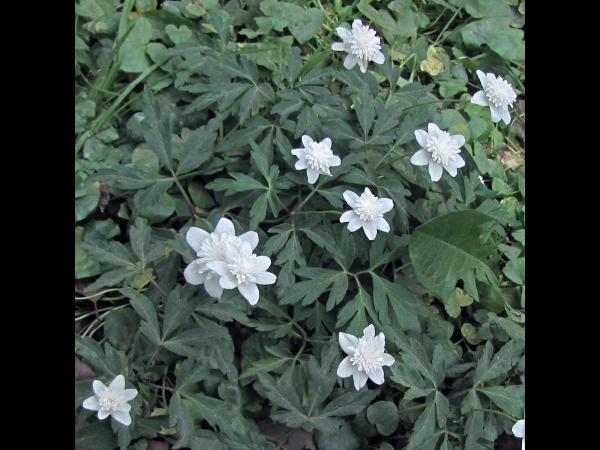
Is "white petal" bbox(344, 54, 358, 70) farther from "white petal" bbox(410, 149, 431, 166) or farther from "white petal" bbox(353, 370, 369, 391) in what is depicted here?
"white petal" bbox(353, 370, 369, 391)

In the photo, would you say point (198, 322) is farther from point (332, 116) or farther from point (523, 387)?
point (523, 387)

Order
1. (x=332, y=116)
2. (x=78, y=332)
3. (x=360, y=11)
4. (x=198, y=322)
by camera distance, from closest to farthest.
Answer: (x=198, y=322)
(x=78, y=332)
(x=332, y=116)
(x=360, y=11)

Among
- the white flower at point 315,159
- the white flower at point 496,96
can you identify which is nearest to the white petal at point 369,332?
the white flower at point 315,159

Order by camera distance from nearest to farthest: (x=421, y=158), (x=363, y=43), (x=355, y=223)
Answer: (x=355, y=223), (x=421, y=158), (x=363, y=43)

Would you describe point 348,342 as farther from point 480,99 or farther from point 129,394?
point 480,99

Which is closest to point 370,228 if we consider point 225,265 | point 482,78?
point 225,265

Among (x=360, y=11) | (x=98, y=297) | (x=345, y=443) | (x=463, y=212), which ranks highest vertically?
(x=360, y=11)

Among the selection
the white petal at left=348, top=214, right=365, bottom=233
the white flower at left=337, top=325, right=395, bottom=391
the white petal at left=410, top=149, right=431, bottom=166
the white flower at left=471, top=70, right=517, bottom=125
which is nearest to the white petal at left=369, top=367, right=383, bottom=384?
the white flower at left=337, top=325, right=395, bottom=391

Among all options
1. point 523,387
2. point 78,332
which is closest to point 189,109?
point 78,332
